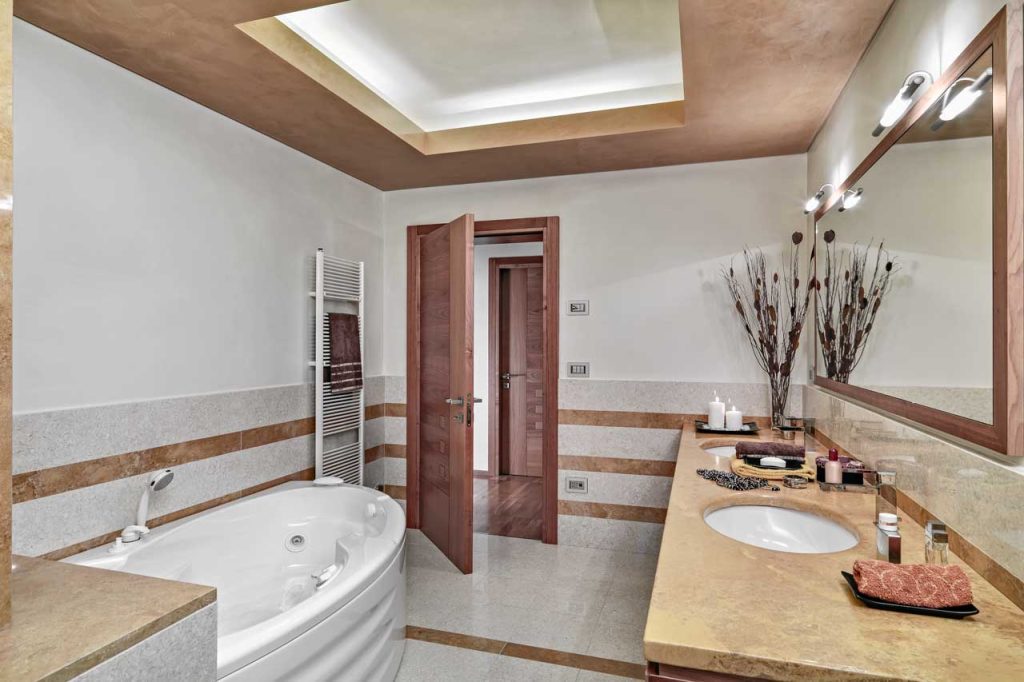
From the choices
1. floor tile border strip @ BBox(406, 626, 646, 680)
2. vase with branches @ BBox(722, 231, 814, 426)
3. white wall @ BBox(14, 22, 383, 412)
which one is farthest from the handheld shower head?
vase with branches @ BBox(722, 231, 814, 426)

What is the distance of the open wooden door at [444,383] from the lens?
9.95 ft

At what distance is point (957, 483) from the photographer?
4.26ft

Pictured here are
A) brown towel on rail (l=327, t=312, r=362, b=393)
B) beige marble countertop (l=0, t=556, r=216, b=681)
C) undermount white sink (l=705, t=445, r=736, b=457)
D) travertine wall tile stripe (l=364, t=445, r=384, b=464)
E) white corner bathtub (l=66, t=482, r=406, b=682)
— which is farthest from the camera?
travertine wall tile stripe (l=364, t=445, r=384, b=464)

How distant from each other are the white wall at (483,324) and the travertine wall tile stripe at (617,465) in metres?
1.88

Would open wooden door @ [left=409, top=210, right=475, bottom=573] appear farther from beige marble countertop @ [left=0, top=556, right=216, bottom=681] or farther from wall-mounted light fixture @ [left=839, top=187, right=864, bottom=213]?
beige marble countertop @ [left=0, top=556, right=216, bottom=681]

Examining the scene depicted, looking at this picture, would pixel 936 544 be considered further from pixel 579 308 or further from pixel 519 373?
pixel 519 373

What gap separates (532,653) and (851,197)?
7.19ft

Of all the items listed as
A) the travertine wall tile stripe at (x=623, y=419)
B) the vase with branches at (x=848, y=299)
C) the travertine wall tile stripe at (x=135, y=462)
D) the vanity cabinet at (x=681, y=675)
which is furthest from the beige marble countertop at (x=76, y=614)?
the travertine wall tile stripe at (x=623, y=419)

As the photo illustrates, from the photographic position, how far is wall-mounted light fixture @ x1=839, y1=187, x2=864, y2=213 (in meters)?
2.07

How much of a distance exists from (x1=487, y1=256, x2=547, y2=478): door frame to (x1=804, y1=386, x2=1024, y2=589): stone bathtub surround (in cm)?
360

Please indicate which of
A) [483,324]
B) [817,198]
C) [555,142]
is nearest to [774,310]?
[817,198]

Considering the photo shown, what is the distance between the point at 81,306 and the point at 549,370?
2395mm

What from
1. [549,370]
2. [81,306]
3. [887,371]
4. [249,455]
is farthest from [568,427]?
[81,306]

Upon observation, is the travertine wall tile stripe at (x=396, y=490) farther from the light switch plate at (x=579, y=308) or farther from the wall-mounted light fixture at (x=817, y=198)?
the wall-mounted light fixture at (x=817, y=198)
